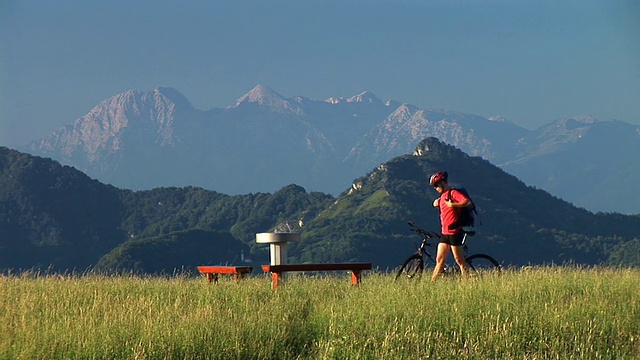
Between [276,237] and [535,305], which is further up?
[276,237]

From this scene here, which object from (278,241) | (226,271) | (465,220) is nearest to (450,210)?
(465,220)

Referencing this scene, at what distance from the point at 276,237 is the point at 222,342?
342 inches

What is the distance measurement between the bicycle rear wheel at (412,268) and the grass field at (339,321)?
1093 mm

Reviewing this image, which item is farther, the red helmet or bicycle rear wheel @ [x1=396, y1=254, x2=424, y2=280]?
bicycle rear wheel @ [x1=396, y1=254, x2=424, y2=280]

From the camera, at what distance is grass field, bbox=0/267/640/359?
13.4 m

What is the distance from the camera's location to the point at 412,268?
2020 cm

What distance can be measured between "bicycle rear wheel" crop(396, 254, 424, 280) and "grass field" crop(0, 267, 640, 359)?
1.09 meters

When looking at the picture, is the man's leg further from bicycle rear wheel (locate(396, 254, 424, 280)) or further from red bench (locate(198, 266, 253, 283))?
red bench (locate(198, 266, 253, 283))

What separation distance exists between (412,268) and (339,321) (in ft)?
17.9

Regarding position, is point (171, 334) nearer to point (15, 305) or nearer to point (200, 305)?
point (200, 305)

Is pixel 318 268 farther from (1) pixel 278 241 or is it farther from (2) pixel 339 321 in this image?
(2) pixel 339 321

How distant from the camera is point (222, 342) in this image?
539 inches

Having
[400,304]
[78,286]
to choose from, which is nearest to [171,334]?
[400,304]

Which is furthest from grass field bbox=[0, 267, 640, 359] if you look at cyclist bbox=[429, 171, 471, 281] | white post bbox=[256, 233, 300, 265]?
white post bbox=[256, 233, 300, 265]
